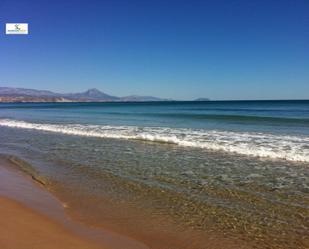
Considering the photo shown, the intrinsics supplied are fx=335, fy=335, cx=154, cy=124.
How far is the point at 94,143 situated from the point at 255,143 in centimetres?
731

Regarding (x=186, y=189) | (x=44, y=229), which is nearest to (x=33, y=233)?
(x=44, y=229)

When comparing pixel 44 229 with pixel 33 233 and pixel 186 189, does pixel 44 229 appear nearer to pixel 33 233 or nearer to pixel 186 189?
pixel 33 233

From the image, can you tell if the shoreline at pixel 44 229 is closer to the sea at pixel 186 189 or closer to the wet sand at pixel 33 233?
the wet sand at pixel 33 233

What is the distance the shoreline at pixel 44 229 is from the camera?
15.4 ft

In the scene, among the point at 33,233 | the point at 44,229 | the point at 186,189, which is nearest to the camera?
the point at 33,233

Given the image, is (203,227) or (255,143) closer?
(203,227)

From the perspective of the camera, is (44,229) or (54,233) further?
(44,229)

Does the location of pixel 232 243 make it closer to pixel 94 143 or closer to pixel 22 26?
pixel 94 143

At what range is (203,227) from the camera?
5.60 metres

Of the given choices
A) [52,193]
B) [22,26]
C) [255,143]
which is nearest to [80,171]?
[52,193]

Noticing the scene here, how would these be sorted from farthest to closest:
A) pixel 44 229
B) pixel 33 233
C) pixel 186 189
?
Result: pixel 186 189 → pixel 44 229 → pixel 33 233

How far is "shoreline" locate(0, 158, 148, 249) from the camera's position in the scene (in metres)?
4.68

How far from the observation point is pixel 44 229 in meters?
5.18

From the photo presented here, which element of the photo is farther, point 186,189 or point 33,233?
point 186,189
